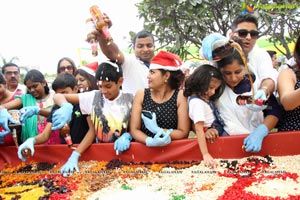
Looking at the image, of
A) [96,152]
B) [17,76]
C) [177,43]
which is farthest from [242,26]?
[17,76]

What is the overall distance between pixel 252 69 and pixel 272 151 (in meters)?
0.68

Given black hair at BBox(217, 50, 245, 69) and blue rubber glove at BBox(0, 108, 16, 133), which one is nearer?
black hair at BBox(217, 50, 245, 69)

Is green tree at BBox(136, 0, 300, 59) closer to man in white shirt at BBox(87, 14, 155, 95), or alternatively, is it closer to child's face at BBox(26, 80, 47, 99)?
man in white shirt at BBox(87, 14, 155, 95)

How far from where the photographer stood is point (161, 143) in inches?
96.7

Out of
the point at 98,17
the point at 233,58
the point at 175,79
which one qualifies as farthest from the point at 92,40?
the point at 233,58

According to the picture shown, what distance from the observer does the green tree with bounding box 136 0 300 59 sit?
4.40 metres

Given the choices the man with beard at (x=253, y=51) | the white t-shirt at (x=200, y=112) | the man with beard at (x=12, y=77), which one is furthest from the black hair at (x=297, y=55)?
the man with beard at (x=12, y=77)

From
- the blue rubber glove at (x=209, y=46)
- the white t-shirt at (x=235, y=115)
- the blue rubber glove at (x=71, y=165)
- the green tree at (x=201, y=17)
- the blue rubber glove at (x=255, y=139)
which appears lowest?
the blue rubber glove at (x=71, y=165)

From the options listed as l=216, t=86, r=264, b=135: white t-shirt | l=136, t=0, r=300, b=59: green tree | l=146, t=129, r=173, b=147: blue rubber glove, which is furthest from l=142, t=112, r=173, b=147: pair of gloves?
l=136, t=0, r=300, b=59: green tree

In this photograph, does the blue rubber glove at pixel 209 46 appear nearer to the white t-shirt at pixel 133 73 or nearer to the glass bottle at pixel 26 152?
the white t-shirt at pixel 133 73

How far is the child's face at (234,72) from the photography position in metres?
2.42

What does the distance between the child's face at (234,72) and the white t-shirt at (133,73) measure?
2.96 ft

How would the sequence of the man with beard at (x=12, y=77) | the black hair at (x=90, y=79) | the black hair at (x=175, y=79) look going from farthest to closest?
the man with beard at (x=12, y=77) < the black hair at (x=90, y=79) < the black hair at (x=175, y=79)

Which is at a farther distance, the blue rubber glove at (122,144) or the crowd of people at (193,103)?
the blue rubber glove at (122,144)
